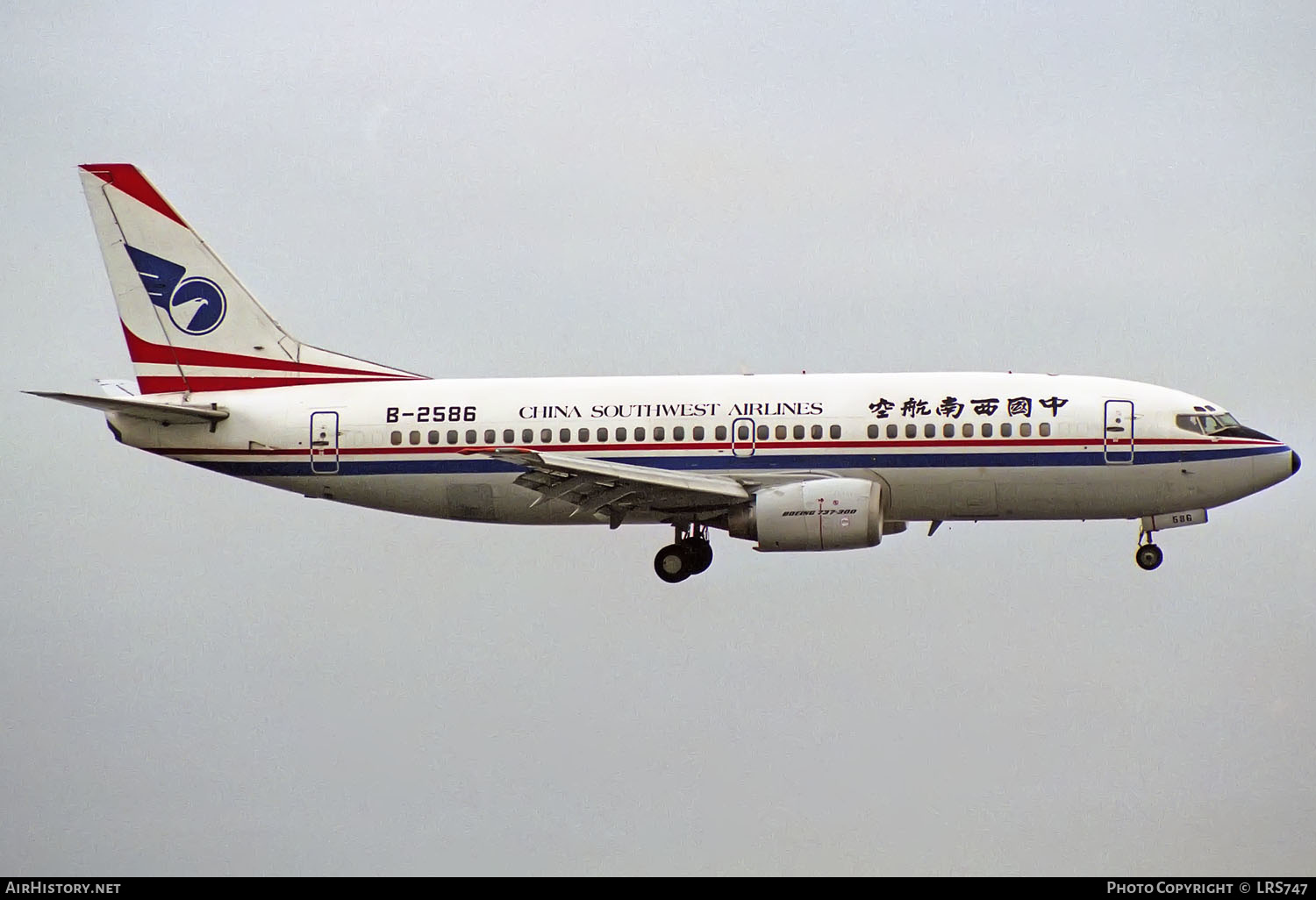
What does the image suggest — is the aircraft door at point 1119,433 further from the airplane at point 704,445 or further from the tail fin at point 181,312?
the tail fin at point 181,312

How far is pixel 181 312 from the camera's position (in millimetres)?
51438

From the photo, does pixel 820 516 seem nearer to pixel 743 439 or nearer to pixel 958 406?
pixel 743 439

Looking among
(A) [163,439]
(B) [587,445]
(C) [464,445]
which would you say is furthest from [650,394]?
(A) [163,439]

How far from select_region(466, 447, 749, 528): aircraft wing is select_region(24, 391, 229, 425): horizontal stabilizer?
7.57 metres

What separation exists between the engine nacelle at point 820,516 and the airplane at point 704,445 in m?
0.05

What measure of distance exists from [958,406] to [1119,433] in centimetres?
402

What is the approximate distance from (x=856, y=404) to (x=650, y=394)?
5334 millimetres

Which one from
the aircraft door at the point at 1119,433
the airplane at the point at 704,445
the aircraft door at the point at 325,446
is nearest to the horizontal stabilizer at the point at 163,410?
the airplane at the point at 704,445

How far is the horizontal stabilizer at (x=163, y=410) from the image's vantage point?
156 ft

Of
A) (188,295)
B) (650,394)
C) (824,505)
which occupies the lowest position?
(824,505)

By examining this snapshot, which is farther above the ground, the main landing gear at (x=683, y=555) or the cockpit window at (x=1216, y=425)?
the cockpit window at (x=1216, y=425)

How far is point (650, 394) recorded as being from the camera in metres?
47.6

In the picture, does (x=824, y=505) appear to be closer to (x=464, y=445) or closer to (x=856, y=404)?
(x=856, y=404)

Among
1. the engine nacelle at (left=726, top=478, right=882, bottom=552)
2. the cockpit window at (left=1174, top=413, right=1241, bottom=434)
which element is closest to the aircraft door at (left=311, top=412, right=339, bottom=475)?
the engine nacelle at (left=726, top=478, right=882, bottom=552)
